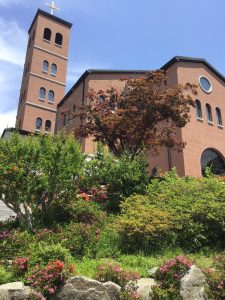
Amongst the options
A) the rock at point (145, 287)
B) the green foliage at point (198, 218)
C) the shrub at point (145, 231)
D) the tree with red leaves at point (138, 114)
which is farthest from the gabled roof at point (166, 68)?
the rock at point (145, 287)

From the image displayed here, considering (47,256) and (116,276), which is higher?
(47,256)

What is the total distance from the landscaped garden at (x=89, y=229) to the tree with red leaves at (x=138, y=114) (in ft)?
18.1

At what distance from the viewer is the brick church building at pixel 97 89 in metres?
24.9

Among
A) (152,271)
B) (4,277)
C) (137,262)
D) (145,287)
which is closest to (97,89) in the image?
(137,262)

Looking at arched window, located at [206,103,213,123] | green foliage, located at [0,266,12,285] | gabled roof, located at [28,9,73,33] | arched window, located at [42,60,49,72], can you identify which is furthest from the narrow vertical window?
gabled roof, located at [28,9,73,33]

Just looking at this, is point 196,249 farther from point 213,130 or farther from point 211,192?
point 213,130

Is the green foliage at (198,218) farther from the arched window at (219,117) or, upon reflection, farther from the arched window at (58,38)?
the arched window at (58,38)

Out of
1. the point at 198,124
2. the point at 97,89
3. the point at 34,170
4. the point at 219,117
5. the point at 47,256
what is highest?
the point at 97,89

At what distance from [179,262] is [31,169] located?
207 inches

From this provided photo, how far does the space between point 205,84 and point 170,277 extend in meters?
23.0

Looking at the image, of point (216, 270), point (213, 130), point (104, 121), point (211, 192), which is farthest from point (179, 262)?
point (213, 130)

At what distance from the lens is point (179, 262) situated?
7.15 meters

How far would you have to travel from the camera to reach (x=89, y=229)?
9.66m

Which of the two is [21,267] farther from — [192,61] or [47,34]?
[47,34]
